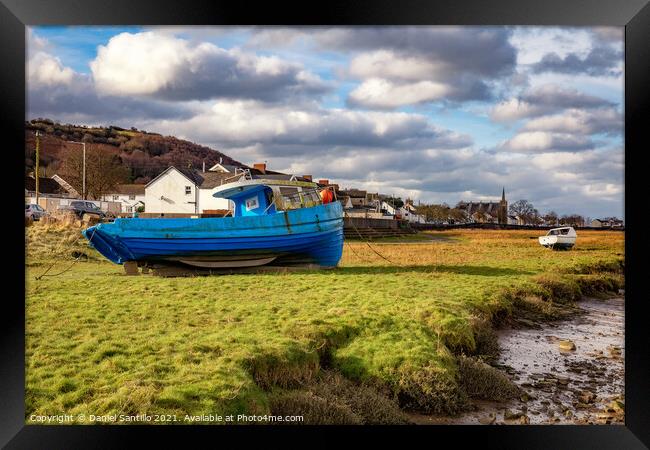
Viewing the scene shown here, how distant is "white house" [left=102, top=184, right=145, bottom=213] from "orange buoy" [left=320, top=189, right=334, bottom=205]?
410 centimetres

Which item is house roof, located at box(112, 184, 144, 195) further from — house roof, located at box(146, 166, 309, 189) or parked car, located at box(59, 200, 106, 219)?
parked car, located at box(59, 200, 106, 219)

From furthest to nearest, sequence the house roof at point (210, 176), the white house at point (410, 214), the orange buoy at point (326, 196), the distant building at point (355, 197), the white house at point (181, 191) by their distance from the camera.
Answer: the distant building at point (355, 197) → the orange buoy at point (326, 196) → the white house at point (410, 214) → the white house at point (181, 191) → the house roof at point (210, 176)

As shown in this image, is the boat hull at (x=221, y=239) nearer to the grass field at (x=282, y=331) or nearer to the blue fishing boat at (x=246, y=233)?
the blue fishing boat at (x=246, y=233)

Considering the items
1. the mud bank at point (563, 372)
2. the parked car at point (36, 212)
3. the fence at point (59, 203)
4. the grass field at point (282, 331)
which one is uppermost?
the fence at point (59, 203)

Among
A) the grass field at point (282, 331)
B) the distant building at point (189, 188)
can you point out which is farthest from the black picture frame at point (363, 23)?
the distant building at point (189, 188)

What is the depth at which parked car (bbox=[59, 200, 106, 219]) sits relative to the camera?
380 inches

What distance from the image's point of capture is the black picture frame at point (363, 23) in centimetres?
493

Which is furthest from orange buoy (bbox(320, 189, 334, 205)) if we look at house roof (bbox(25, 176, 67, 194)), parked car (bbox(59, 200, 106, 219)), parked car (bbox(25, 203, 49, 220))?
parked car (bbox(25, 203, 49, 220))

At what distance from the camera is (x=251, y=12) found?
16.8ft

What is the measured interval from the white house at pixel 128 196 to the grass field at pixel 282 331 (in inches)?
41.0

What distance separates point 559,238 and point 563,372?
335 centimetres

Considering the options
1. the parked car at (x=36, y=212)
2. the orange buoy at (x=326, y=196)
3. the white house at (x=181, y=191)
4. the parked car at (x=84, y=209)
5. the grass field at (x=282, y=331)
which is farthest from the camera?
the orange buoy at (x=326, y=196)

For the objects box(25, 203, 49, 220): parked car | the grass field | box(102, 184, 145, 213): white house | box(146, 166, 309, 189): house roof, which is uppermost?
box(146, 166, 309, 189): house roof

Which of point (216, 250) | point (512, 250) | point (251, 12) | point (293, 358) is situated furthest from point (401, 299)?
point (251, 12)
